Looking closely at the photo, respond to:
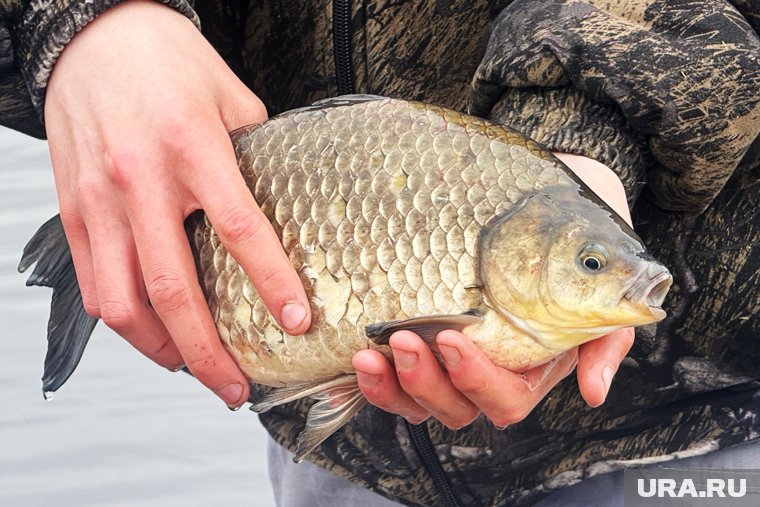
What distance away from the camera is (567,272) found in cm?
80

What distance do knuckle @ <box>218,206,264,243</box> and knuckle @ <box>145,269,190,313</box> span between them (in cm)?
5

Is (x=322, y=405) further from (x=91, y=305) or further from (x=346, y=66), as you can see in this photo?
Result: (x=346, y=66)

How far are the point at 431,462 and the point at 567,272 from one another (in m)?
0.47

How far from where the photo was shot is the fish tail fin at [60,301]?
969 millimetres

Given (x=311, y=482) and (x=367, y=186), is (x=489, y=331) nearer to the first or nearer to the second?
(x=367, y=186)

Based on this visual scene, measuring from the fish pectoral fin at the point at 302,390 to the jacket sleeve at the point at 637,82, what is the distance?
11.0 inches

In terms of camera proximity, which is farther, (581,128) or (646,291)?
(581,128)

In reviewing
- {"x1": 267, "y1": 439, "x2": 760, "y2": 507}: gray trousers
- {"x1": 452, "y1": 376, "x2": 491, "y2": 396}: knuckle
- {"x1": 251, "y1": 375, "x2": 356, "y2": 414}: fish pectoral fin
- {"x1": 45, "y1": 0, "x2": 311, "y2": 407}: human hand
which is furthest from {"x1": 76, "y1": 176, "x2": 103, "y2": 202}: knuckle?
{"x1": 267, "y1": 439, "x2": 760, "y2": 507}: gray trousers

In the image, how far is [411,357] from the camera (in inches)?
31.2

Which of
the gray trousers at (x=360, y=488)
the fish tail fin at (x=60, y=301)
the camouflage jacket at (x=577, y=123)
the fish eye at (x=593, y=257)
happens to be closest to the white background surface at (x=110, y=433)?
the gray trousers at (x=360, y=488)

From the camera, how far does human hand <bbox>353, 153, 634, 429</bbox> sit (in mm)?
784

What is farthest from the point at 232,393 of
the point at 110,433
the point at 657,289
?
the point at 110,433

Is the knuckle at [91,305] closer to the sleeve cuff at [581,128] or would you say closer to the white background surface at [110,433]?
the sleeve cuff at [581,128]

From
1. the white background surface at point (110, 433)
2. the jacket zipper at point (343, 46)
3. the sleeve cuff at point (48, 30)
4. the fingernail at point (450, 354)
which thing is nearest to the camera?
the fingernail at point (450, 354)
